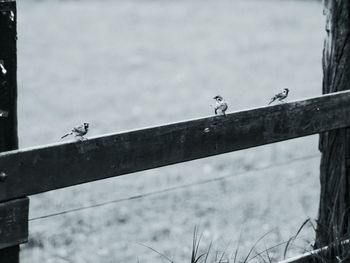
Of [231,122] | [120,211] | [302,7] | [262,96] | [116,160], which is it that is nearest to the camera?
[116,160]

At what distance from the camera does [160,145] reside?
10.1 ft

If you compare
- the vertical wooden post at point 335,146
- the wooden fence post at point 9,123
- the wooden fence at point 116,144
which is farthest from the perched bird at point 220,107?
the wooden fence post at point 9,123

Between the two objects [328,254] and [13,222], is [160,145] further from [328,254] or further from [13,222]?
[328,254]

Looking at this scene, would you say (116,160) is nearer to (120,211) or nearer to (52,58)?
(120,211)

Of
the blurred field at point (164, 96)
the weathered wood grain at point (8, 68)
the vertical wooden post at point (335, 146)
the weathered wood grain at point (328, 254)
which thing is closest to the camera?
the weathered wood grain at point (8, 68)

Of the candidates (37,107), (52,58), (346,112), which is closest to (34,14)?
(52,58)

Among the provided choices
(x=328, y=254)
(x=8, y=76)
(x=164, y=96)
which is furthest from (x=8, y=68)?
(x=164, y=96)

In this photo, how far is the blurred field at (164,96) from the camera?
243 inches

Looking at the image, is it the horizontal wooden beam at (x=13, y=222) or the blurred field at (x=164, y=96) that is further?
the blurred field at (x=164, y=96)

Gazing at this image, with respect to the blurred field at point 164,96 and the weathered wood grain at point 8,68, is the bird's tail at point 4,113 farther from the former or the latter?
the blurred field at point 164,96

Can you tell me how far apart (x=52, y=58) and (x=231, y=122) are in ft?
42.2

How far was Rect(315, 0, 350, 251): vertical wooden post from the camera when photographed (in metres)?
Answer: 3.88

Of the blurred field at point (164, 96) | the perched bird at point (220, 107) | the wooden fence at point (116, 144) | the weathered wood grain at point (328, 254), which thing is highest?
the blurred field at point (164, 96)

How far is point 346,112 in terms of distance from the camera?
376 centimetres
